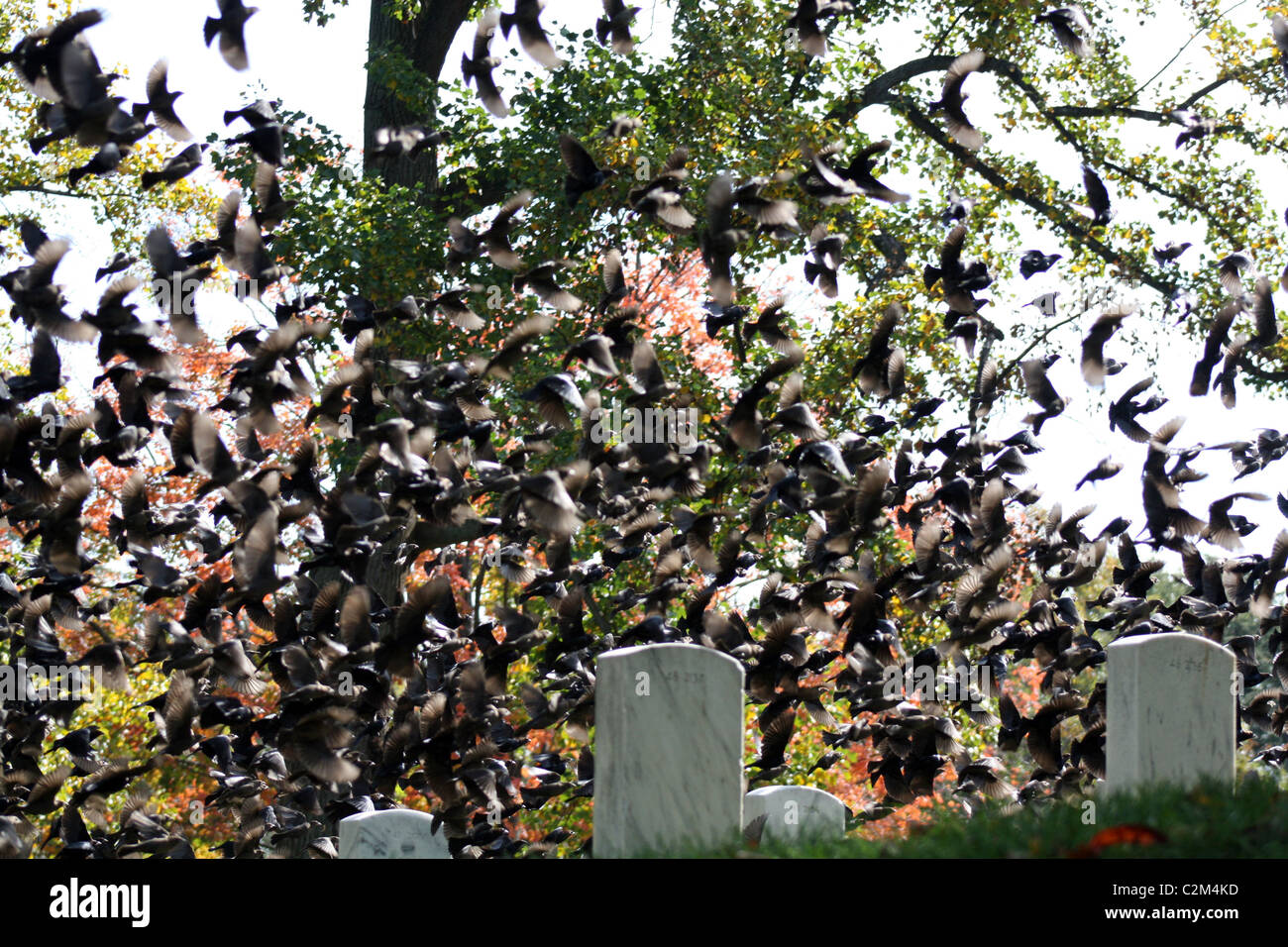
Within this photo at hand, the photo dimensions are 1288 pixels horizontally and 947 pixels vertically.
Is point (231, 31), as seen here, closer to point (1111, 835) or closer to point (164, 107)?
point (164, 107)

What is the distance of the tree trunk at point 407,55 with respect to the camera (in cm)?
1603

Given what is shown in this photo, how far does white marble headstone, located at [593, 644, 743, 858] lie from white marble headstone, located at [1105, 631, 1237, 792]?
219cm

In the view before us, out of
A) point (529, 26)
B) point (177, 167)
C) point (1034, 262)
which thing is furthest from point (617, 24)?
point (1034, 262)

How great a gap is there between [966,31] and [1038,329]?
4.04 metres

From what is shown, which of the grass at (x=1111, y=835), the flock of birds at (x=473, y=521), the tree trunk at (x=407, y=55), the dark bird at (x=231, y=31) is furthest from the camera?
the tree trunk at (x=407, y=55)

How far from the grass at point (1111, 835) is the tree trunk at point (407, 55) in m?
11.9

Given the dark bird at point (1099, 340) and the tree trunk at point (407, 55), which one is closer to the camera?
the dark bird at point (1099, 340)

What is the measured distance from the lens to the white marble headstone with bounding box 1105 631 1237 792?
6543mm

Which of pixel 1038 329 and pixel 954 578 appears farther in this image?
pixel 1038 329

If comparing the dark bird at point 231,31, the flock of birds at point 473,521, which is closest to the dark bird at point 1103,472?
the flock of birds at point 473,521

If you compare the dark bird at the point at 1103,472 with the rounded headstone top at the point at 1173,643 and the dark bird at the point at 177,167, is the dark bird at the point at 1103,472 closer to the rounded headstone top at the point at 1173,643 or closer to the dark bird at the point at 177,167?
the rounded headstone top at the point at 1173,643

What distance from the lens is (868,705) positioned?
8.35m
